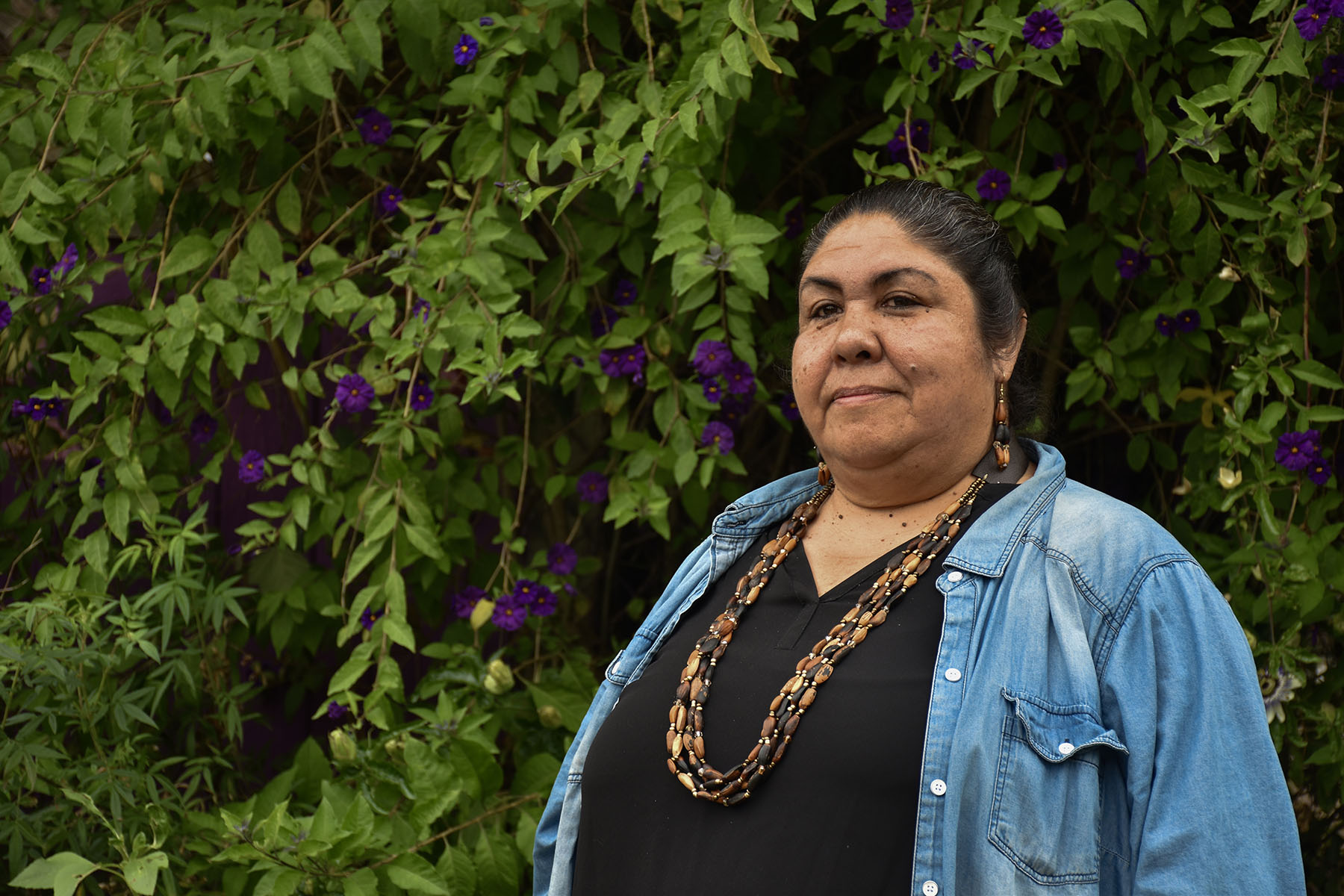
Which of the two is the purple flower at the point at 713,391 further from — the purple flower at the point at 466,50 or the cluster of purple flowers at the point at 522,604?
the purple flower at the point at 466,50

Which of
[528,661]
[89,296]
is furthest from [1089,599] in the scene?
[89,296]

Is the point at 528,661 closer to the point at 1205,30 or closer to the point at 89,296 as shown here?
the point at 89,296

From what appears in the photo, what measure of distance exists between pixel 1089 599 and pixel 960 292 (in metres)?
0.45

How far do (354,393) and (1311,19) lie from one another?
5.63 feet

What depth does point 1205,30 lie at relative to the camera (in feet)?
6.67

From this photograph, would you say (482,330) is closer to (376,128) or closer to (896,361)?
(376,128)

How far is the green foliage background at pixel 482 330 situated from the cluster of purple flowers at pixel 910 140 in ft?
0.06

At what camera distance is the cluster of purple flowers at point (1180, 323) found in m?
2.10

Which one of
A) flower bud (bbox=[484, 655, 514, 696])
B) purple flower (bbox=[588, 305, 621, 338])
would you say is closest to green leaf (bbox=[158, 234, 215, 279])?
purple flower (bbox=[588, 305, 621, 338])

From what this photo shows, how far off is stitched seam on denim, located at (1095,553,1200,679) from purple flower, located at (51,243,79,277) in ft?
6.82

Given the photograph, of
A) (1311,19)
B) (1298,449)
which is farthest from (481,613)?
(1311,19)

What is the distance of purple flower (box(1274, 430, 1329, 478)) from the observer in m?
1.90

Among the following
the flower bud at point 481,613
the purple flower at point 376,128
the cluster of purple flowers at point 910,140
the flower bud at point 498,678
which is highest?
the purple flower at point 376,128

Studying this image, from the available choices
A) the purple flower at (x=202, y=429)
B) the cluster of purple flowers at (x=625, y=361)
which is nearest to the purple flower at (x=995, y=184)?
the cluster of purple flowers at (x=625, y=361)
